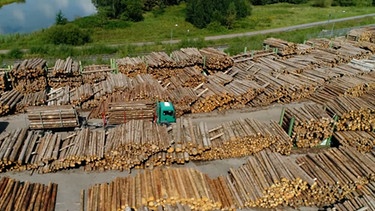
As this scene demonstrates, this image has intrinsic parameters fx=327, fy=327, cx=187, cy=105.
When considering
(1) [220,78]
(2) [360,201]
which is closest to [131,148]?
(2) [360,201]

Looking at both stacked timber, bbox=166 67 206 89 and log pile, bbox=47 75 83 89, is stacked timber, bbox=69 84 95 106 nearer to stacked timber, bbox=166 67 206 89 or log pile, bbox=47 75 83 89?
log pile, bbox=47 75 83 89

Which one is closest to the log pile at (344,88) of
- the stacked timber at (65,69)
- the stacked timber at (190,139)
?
the stacked timber at (190,139)

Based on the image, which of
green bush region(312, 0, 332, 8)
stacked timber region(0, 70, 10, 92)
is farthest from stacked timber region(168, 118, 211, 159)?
green bush region(312, 0, 332, 8)

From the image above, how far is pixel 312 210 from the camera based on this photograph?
58.1ft

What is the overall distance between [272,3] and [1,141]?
270 ft

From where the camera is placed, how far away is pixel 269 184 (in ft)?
56.5

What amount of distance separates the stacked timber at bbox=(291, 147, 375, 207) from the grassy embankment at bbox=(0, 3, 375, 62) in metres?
24.8

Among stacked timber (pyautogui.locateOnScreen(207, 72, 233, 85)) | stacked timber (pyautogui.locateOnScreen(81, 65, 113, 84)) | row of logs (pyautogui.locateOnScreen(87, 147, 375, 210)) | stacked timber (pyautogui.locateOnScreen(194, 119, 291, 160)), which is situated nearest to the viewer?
row of logs (pyautogui.locateOnScreen(87, 147, 375, 210))

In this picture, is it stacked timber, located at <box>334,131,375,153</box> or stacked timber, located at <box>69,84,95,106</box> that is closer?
stacked timber, located at <box>334,131,375,153</box>

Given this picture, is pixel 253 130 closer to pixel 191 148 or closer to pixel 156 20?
pixel 191 148

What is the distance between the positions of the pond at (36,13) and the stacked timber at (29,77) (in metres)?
42.7

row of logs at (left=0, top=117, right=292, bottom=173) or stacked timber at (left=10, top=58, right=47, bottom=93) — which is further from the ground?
stacked timber at (left=10, top=58, right=47, bottom=93)

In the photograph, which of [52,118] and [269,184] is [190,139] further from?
[52,118]

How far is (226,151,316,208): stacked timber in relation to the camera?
17.2 metres
